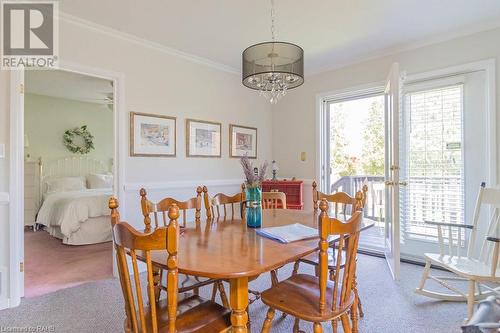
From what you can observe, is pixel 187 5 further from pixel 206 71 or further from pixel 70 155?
pixel 70 155

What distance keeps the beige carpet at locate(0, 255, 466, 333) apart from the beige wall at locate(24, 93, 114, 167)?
421cm

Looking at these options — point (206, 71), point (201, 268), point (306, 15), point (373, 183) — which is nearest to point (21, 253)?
point (201, 268)

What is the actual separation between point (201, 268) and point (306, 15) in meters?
2.48

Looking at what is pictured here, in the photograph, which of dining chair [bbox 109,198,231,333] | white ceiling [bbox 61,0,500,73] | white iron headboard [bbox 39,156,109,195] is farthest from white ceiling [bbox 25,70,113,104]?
dining chair [bbox 109,198,231,333]

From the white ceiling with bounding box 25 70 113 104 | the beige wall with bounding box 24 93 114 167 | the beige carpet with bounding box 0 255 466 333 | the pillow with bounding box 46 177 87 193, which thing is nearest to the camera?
the beige carpet with bounding box 0 255 466 333

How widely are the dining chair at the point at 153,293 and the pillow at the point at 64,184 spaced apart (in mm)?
5036

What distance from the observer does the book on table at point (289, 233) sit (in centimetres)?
165

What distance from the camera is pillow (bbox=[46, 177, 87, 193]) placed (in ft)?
18.0

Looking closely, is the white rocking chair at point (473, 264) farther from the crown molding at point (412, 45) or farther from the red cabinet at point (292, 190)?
the red cabinet at point (292, 190)

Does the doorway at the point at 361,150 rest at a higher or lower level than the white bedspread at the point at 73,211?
higher

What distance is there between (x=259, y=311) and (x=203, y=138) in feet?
7.67

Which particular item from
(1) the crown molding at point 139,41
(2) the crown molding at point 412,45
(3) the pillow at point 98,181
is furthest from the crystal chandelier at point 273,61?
(3) the pillow at point 98,181

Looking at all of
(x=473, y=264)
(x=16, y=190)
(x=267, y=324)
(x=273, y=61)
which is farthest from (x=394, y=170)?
(x=16, y=190)

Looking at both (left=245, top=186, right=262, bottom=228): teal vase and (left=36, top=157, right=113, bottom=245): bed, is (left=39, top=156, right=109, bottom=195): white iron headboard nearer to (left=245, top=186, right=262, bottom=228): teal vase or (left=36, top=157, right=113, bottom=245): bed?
(left=36, top=157, right=113, bottom=245): bed
